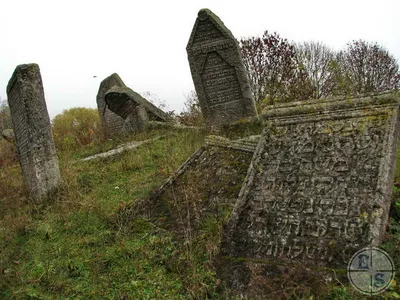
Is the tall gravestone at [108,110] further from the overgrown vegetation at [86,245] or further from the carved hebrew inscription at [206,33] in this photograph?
the overgrown vegetation at [86,245]

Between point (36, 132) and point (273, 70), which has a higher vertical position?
point (273, 70)

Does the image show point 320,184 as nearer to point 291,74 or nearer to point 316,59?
point 291,74

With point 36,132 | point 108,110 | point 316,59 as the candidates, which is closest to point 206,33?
point 36,132

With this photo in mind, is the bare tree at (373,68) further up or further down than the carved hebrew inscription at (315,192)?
further up

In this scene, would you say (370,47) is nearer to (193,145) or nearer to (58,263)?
(193,145)

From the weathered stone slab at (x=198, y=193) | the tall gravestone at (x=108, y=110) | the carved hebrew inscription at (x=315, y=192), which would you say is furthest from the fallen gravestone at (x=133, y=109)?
the carved hebrew inscription at (x=315, y=192)

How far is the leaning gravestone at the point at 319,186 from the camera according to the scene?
9.56 ft

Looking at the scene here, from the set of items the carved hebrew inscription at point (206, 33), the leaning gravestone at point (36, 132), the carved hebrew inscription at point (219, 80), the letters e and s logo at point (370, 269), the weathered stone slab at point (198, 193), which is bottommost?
the letters e and s logo at point (370, 269)

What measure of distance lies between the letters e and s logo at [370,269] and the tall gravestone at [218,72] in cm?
746

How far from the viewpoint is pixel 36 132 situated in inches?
243

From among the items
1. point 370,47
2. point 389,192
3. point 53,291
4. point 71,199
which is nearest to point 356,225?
point 389,192

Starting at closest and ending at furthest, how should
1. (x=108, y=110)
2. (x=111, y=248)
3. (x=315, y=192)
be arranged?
(x=315, y=192), (x=111, y=248), (x=108, y=110)

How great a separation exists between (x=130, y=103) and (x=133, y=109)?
0.77 feet

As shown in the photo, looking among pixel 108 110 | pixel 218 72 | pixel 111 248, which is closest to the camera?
pixel 111 248
